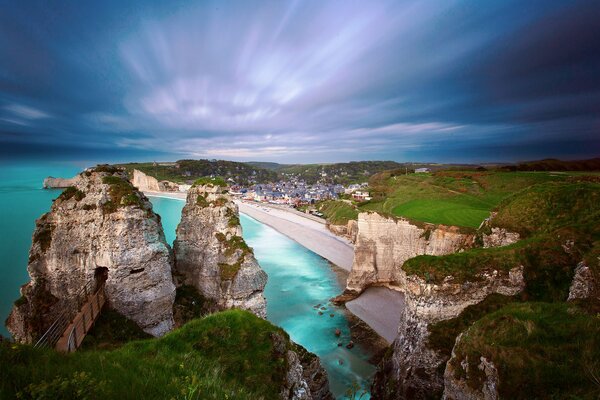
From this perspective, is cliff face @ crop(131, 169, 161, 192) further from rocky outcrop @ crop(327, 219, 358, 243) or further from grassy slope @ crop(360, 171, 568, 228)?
grassy slope @ crop(360, 171, 568, 228)

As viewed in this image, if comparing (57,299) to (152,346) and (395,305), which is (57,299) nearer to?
(152,346)

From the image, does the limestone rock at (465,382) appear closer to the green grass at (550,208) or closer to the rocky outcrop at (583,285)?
the rocky outcrop at (583,285)

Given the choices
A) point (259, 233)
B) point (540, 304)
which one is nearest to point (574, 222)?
point (540, 304)

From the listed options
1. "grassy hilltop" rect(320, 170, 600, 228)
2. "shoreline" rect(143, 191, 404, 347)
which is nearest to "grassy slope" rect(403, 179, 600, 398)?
"grassy hilltop" rect(320, 170, 600, 228)

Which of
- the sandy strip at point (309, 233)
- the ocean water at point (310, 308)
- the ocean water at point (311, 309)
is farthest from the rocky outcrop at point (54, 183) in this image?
the ocean water at point (311, 309)

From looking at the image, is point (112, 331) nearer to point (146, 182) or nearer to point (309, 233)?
point (309, 233)

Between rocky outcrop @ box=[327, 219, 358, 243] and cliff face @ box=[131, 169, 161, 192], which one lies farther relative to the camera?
cliff face @ box=[131, 169, 161, 192]
